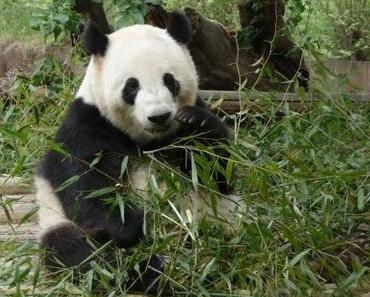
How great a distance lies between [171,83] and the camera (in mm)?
2994

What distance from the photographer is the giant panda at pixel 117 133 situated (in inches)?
107

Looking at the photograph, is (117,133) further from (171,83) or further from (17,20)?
(17,20)

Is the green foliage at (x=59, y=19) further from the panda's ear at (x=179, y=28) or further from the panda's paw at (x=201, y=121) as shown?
the panda's paw at (x=201, y=121)

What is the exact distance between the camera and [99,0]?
5359 millimetres

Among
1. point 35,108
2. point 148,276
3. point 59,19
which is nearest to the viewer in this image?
point 148,276

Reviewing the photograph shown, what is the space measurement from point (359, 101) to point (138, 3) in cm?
186

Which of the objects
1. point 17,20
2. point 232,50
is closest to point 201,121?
point 232,50

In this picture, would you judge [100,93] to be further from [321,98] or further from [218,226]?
[321,98]

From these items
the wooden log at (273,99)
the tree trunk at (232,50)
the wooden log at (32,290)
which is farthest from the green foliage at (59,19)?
the wooden log at (32,290)

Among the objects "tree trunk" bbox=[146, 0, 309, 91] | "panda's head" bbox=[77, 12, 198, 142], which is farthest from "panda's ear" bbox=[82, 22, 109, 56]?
"tree trunk" bbox=[146, 0, 309, 91]

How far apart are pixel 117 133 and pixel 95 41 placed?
42 cm

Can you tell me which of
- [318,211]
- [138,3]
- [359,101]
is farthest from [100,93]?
[138,3]

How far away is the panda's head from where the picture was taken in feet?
9.49

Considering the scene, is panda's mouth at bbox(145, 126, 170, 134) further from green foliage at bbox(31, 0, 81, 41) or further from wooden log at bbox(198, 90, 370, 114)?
green foliage at bbox(31, 0, 81, 41)
